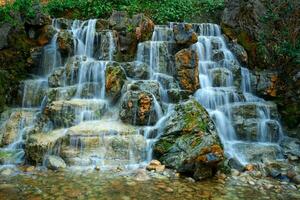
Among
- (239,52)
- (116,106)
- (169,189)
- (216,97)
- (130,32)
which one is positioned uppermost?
(130,32)

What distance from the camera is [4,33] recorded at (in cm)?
1238

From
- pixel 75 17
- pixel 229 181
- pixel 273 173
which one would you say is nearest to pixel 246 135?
pixel 273 173

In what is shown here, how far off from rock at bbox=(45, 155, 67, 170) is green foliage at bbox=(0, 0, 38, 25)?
242 inches

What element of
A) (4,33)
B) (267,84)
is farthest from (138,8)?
(267,84)

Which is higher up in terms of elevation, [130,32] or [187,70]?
[130,32]

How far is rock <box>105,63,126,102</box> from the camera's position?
451 inches

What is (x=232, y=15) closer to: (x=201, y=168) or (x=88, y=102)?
(x=88, y=102)

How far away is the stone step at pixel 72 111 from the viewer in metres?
10.1

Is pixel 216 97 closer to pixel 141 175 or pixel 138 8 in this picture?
pixel 141 175

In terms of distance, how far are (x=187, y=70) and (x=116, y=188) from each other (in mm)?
5999

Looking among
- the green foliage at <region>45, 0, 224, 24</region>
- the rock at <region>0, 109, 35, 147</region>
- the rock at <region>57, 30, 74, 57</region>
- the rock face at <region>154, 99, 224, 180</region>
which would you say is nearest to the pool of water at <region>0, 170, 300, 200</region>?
the rock face at <region>154, 99, 224, 180</region>

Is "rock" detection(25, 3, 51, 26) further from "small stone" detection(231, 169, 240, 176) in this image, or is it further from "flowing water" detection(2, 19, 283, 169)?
"small stone" detection(231, 169, 240, 176)

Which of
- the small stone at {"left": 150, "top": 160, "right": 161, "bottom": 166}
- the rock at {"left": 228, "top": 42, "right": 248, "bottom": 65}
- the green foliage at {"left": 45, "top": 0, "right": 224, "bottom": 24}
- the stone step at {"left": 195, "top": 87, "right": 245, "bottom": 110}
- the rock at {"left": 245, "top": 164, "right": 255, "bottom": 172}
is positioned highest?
the green foliage at {"left": 45, "top": 0, "right": 224, "bottom": 24}

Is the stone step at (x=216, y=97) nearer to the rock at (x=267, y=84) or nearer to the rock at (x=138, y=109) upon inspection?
the rock at (x=267, y=84)
